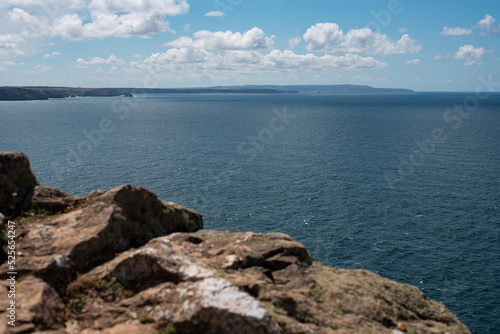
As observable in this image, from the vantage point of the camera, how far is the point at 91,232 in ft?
48.1

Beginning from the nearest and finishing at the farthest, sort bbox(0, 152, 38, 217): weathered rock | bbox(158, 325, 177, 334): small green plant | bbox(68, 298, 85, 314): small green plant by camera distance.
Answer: bbox(158, 325, 177, 334): small green plant → bbox(68, 298, 85, 314): small green plant → bbox(0, 152, 38, 217): weathered rock

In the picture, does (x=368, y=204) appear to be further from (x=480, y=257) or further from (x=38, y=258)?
(x=38, y=258)

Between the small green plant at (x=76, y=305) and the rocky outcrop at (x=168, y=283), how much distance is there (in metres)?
0.03

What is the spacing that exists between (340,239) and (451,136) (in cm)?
10912

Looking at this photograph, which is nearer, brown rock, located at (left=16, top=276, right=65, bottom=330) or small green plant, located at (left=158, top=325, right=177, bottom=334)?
brown rock, located at (left=16, top=276, right=65, bottom=330)

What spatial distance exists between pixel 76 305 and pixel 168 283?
2.99 m

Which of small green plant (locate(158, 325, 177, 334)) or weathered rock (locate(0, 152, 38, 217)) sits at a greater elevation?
weathered rock (locate(0, 152, 38, 217))

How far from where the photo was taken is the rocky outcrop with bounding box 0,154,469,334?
11289mm

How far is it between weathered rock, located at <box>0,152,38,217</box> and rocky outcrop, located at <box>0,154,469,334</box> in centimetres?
47

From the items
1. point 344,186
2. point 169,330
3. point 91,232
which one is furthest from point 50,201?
point 344,186

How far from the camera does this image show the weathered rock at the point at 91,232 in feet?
43.5

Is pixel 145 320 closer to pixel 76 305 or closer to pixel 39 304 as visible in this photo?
pixel 76 305

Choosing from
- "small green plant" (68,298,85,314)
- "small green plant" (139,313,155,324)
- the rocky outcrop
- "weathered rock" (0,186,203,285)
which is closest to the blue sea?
the rocky outcrop

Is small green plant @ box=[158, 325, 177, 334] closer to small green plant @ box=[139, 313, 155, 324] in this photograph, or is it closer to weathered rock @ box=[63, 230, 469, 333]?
weathered rock @ box=[63, 230, 469, 333]
